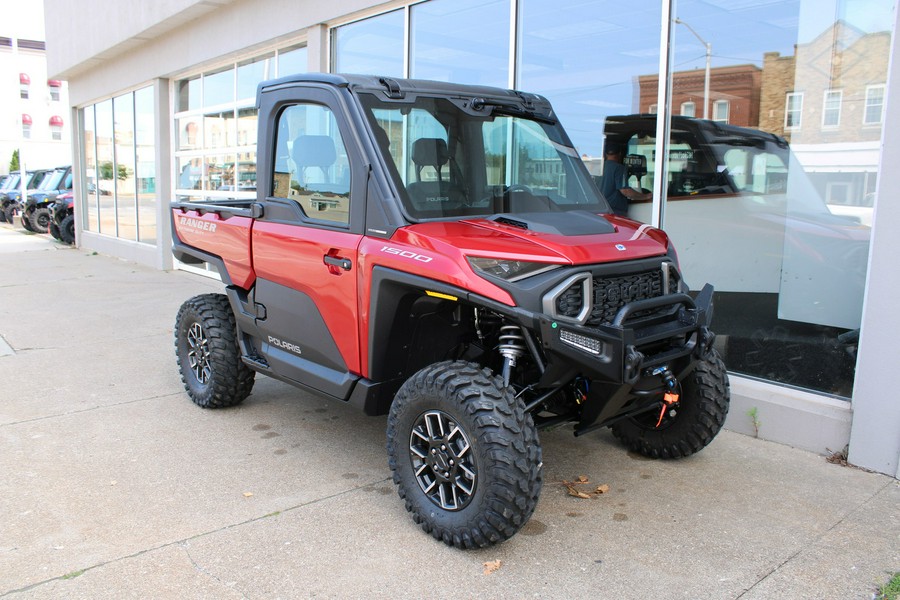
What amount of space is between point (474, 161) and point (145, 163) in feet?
41.3

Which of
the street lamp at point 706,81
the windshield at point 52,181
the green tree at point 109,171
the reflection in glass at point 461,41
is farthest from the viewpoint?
the windshield at point 52,181

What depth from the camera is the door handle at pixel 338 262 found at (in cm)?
396

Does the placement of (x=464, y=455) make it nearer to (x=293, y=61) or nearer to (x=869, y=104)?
(x=869, y=104)

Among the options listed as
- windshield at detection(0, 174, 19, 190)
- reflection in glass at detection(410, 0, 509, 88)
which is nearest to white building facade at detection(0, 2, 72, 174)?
windshield at detection(0, 174, 19, 190)

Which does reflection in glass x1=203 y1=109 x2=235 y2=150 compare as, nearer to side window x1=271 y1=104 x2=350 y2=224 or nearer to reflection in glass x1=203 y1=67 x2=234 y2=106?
reflection in glass x1=203 y1=67 x2=234 y2=106

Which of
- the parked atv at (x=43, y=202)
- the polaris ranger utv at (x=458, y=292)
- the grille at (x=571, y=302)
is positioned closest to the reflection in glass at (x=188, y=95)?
the polaris ranger utv at (x=458, y=292)

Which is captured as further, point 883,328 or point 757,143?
point 757,143

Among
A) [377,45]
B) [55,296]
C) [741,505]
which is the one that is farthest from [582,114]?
[55,296]

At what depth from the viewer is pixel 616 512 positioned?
3.94m

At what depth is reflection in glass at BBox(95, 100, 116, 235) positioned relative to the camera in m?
16.8

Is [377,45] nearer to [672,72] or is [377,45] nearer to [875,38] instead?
[672,72]

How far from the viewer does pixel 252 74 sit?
11.4 meters

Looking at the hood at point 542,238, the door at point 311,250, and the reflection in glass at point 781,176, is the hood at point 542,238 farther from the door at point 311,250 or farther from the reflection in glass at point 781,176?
the reflection in glass at point 781,176

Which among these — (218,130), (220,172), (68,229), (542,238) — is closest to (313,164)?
(542,238)
